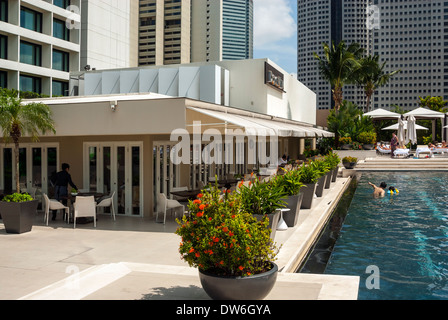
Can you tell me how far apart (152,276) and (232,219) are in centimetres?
217

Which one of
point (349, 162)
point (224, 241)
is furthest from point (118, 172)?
point (349, 162)

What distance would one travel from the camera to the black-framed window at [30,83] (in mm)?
44263

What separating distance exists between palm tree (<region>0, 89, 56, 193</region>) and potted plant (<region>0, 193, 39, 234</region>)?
599 millimetres

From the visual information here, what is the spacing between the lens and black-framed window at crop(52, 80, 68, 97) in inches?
1886

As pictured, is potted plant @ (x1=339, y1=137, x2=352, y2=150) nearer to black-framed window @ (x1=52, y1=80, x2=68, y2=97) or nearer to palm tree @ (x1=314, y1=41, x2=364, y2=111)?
palm tree @ (x1=314, y1=41, x2=364, y2=111)

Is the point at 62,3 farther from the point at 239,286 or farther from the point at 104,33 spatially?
the point at 239,286

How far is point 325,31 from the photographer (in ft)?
511

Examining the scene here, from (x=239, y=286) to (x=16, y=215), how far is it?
7.56m

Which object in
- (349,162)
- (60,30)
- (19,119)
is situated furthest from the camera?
(60,30)

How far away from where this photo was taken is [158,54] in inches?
5758

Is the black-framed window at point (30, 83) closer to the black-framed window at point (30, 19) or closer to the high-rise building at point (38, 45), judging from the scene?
the high-rise building at point (38, 45)

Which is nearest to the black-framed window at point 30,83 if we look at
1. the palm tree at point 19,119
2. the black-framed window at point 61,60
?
the black-framed window at point 61,60

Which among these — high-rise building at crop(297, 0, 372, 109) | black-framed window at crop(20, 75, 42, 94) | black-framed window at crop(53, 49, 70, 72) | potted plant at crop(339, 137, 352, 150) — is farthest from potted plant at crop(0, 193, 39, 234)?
high-rise building at crop(297, 0, 372, 109)

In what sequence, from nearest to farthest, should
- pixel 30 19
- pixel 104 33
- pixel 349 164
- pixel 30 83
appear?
pixel 349 164 < pixel 30 19 < pixel 30 83 < pixel 104 33
